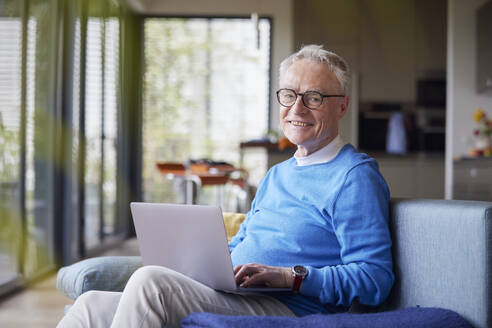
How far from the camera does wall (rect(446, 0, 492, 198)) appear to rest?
248 inches

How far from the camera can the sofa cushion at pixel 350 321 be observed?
1209 millimetres

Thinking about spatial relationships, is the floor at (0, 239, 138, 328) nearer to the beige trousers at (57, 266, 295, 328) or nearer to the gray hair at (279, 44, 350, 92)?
the beige trousers at (57, 266, 295, 328)

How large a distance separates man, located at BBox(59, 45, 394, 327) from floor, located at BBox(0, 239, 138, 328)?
1.87 meters

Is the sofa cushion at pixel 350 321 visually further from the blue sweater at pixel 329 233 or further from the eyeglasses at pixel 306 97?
the eyeglasses at pixel 306 97

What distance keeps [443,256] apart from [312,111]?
598 mm

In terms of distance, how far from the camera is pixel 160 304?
134 cm

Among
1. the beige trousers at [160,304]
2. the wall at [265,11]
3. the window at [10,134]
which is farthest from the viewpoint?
the wall at [265,11]

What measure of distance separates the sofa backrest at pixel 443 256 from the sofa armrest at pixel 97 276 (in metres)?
0.80

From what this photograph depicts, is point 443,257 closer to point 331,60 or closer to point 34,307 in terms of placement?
point 331,60

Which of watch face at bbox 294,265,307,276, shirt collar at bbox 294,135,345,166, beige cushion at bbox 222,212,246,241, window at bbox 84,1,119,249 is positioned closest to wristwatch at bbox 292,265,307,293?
watch face at bbox 294,265,307,276

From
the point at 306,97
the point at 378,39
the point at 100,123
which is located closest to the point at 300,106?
the point at 306,97

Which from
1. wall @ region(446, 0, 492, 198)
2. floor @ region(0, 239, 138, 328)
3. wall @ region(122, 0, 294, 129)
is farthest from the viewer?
wall @ region(122, 0, 294, 129)

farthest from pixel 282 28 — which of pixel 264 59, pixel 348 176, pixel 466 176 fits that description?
pixel 348 176

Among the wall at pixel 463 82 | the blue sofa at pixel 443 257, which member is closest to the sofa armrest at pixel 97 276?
the blue sofa at pixel 443 257
